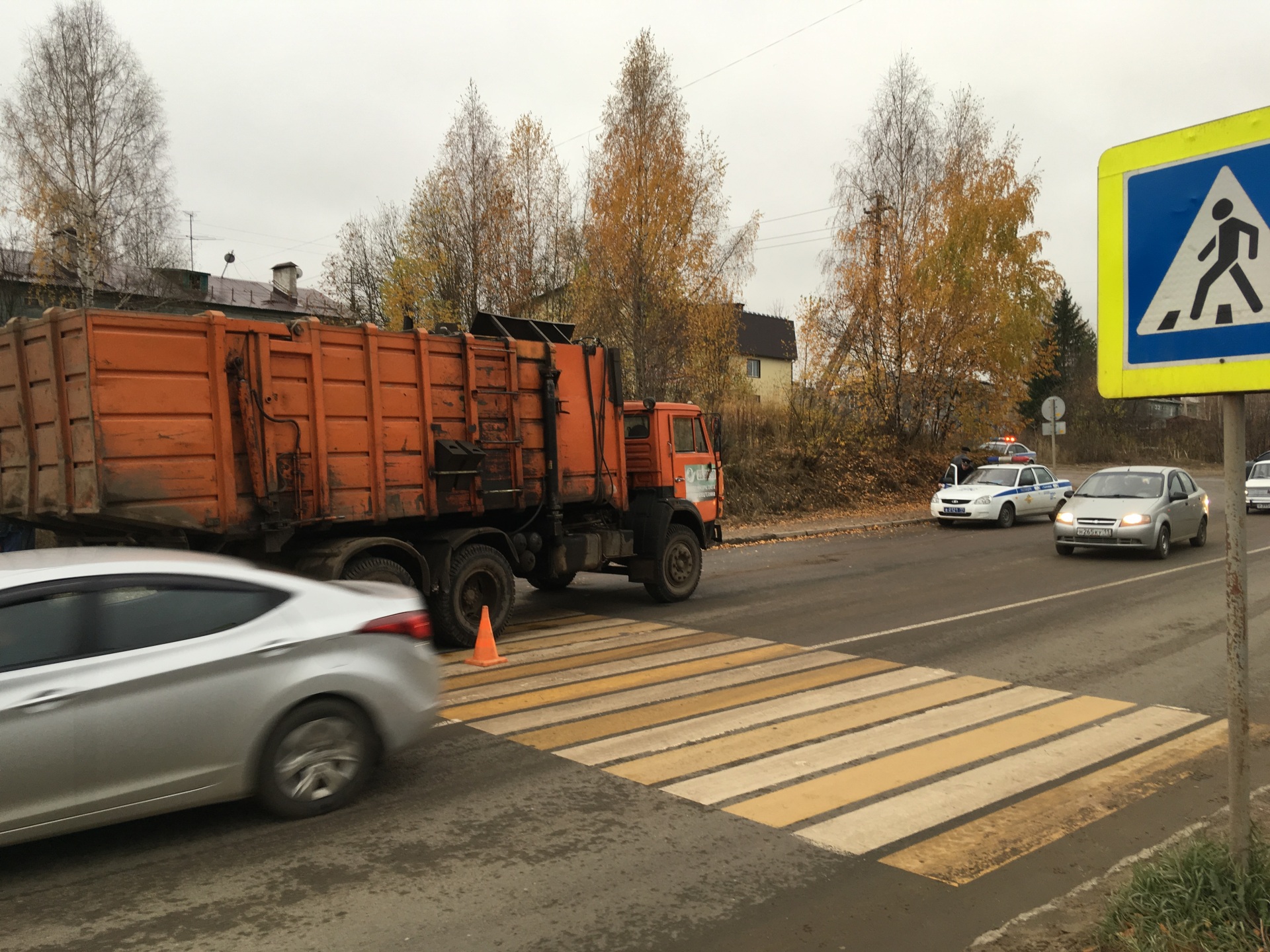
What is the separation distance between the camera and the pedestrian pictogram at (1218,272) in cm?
316

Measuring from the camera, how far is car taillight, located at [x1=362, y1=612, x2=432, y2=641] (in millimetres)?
5188

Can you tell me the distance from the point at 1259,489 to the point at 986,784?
2564 centimetres

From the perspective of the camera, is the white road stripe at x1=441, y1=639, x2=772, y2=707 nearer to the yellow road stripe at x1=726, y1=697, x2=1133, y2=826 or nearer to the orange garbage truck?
the orange garbage truck

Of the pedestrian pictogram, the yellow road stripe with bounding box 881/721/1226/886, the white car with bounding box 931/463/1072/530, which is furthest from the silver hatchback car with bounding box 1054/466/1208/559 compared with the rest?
the pedestrian pictogram

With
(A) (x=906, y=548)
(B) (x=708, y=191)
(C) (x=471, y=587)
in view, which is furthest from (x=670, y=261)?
(C) (x=471, y=587)

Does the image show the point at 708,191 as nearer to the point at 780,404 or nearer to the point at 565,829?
the point at 780,404

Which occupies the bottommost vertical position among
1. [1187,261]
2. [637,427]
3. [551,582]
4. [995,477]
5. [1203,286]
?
[551,582]

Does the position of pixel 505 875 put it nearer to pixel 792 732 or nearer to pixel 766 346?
pixel 792 732

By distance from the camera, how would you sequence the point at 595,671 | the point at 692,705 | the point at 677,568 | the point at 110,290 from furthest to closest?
the point at 110,290, the point at 677,568, the point at 595,671, the point at 692,705

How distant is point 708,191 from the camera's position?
1081 inches

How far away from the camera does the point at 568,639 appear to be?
32.2ft

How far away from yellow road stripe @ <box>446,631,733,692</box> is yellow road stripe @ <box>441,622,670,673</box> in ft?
1.18

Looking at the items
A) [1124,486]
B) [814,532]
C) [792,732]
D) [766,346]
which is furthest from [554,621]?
[766,346]

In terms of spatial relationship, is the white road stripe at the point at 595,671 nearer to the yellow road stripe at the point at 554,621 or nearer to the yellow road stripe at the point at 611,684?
the yellow road stripe at the point at 611,684
